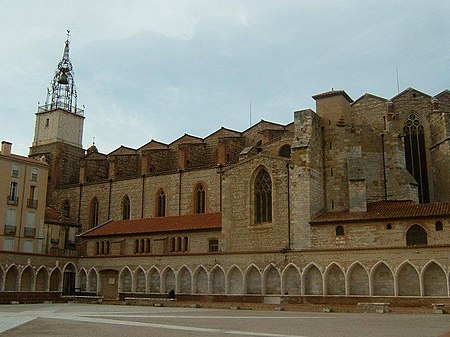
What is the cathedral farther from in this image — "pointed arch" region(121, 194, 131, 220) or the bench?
the bench

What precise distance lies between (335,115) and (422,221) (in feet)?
41.6

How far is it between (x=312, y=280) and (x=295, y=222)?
425cm

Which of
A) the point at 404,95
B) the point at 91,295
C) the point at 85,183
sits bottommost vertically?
the point at 91,295

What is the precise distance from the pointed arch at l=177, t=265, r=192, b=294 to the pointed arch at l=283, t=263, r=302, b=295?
810cm

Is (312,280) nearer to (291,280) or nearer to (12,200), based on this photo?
(291,280)

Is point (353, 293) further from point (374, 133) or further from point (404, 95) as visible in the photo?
point (404, 95)

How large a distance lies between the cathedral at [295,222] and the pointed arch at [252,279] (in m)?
0.11

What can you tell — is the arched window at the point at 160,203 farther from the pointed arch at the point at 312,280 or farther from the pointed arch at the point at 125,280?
the pointed arch at the point at 312,280

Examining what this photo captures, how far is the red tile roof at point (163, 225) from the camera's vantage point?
1689 inches

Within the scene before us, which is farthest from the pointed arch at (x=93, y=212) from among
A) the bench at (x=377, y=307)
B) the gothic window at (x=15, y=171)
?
the bench at (x=377, y=307)

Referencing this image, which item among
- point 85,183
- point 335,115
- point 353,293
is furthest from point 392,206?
point 85,183

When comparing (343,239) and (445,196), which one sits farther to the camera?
(445,196)

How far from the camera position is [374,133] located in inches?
1586

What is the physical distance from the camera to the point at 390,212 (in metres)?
34.1
